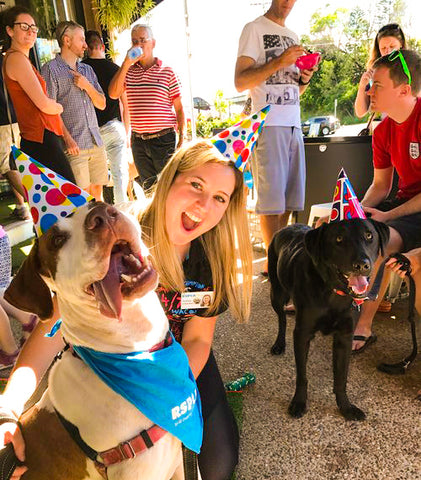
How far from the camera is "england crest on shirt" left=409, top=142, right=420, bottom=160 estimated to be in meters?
2.60

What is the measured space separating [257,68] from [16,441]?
298 cm

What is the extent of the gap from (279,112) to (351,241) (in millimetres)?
1728

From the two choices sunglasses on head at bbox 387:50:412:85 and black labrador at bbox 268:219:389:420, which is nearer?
black labrador at bbox 268:219:389:420

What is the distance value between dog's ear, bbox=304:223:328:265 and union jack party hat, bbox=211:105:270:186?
0.59m

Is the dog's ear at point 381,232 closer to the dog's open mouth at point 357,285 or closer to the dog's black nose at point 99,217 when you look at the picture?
the dog's open mouth at point 357,285

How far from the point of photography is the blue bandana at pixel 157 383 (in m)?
1.11

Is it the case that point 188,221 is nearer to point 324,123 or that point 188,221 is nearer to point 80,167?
point 80,167

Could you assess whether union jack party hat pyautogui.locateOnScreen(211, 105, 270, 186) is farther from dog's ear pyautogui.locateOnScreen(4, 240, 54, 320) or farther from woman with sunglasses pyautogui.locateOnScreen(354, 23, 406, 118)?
woman with sunglasses pyautogui.locateOnScreen(354, 23, 406, 118)

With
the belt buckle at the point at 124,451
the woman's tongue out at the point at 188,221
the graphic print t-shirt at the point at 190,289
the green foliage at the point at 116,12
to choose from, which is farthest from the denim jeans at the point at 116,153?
the belt buckle at the point at 124,451

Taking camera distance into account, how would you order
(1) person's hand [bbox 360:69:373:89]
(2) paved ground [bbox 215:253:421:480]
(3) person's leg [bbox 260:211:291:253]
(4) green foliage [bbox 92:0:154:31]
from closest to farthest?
(2) paved ground [bbox 215:253:421:480] → (3) person's leg [bbox 260:211:291:253] → (1) person's hand [bbox 360:69:373:89] → (4) green foliage [bbox 92:0:154:31]

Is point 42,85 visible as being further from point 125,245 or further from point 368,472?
point 368,472

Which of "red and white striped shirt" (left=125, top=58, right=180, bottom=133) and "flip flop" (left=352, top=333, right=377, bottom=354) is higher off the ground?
"red and white striped shirt" (left=125, top=58, right=180, bottom=133)

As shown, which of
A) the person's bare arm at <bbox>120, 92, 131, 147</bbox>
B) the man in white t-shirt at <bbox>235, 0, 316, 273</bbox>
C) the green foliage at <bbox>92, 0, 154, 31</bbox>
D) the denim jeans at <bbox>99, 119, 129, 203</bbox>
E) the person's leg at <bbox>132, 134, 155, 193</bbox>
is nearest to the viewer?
the man in white t-shirt at <bbox>235, 0, 316, 273</bbox>

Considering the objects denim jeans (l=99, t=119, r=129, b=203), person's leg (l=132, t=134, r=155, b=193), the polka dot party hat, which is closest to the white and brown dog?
the polka dot party hat
